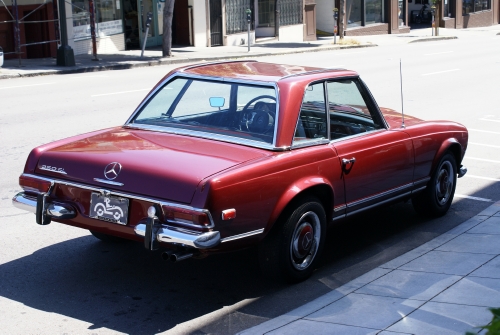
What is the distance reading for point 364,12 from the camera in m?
40.7

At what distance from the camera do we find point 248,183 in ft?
16.9

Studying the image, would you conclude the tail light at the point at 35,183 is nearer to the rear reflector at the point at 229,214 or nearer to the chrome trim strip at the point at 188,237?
the chrome trim strip at the point at 188,237

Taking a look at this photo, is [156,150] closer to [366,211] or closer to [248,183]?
[248,183]

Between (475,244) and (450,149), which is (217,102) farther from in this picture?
(450,149)

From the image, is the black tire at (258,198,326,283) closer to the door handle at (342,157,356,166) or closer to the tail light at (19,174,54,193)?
the door handle at (342,157,356,166)

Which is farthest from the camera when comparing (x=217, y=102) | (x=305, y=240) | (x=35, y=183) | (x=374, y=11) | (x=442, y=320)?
(x=374, y=11)

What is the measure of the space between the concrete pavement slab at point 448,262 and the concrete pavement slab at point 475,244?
0.12 metres

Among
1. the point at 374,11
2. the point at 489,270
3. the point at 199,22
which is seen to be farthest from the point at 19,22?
the point at 374,11

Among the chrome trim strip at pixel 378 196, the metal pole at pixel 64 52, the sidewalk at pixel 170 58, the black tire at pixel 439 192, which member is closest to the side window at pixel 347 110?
the chrome trim strip at pixel 378 196

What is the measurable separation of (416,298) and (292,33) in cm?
3083

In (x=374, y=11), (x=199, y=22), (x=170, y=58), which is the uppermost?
(x=374, y=11)

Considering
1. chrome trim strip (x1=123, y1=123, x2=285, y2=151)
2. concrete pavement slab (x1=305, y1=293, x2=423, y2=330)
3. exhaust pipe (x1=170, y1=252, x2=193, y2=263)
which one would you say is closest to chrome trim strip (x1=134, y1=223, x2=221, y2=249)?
exhaust pipe (x1=170, y1=252, x2=193, y2=263)

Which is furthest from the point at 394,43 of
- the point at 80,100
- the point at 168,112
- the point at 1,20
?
the point at 168,112

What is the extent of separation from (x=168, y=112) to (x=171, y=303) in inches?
66.2
